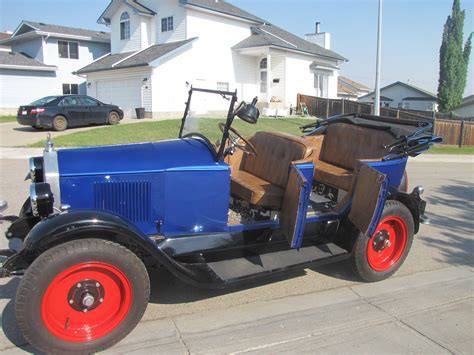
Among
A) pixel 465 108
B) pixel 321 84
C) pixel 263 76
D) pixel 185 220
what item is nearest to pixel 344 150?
pixel 185 220

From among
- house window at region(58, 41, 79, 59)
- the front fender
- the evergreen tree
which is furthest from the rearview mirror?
the evergreen tree

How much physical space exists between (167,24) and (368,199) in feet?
77.0

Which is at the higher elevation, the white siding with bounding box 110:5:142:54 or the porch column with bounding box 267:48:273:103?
the white siding with bounding box 110:5:142:54

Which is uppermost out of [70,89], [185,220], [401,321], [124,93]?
[70,89]

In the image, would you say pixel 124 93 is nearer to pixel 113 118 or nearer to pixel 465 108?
pixel 113 118

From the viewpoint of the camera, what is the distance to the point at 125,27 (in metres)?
26.3

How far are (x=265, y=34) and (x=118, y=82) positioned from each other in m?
9.63

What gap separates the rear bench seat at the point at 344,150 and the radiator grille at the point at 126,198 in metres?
2.09

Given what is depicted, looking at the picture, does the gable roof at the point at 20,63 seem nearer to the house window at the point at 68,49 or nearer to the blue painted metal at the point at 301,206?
the house window at the point at 68,49

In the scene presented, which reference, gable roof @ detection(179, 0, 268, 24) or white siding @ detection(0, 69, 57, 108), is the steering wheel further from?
white siding @ detection(0, 69, 57, 108)

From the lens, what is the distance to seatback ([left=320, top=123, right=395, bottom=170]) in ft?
15.9

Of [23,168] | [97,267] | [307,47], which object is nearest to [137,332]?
[97,267]

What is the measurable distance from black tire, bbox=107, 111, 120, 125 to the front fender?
53.2 feet

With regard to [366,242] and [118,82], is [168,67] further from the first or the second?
[366,242]
